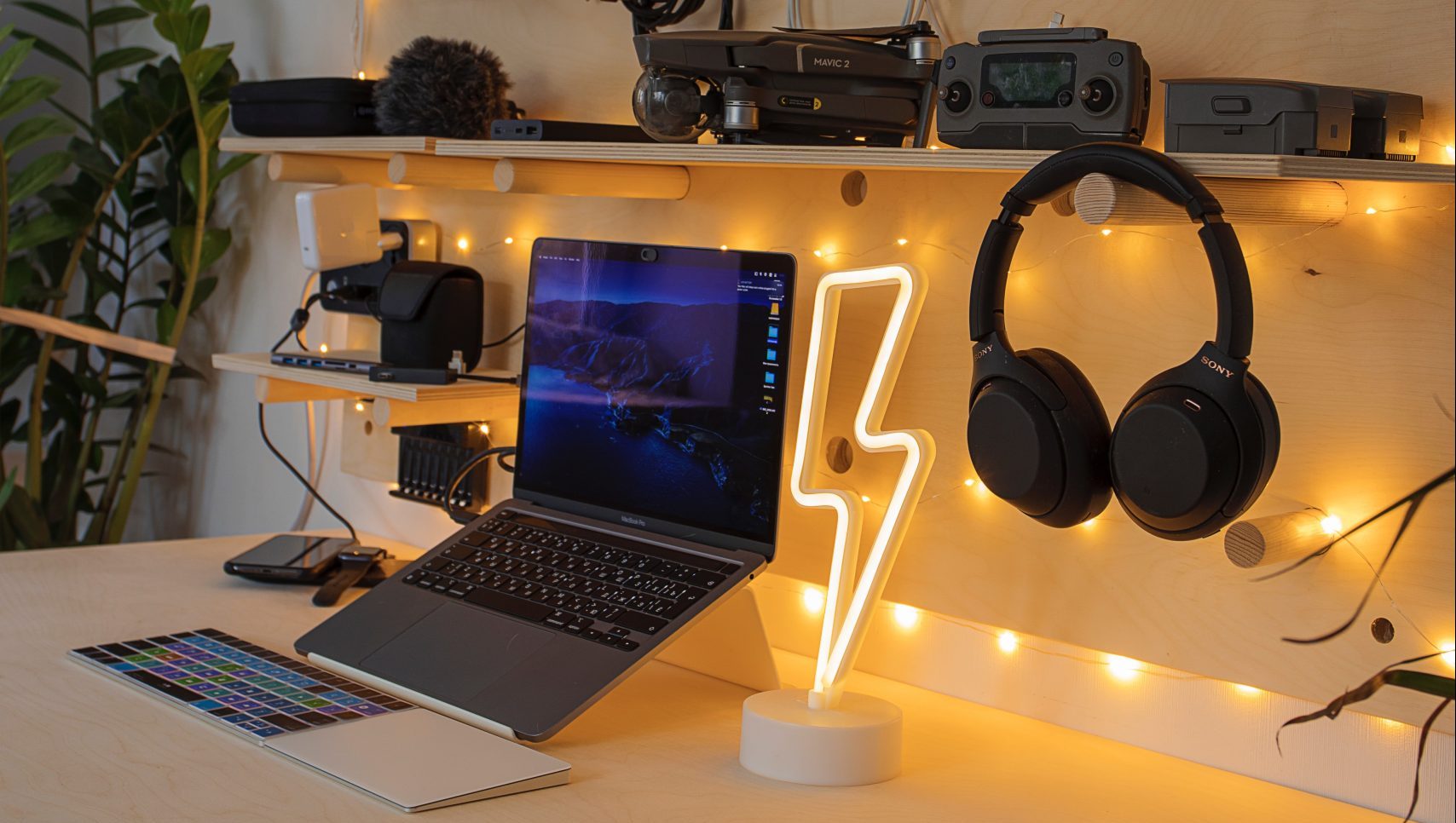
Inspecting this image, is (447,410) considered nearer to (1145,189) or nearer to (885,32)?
(885,32)

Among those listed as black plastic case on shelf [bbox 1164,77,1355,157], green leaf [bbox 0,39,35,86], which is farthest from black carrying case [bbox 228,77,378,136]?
black plastic case on shelf [bbox 1164,77,1355,157]

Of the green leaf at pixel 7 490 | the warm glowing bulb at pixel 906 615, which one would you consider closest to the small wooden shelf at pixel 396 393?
the warm glowing bulb at pixel 906 615

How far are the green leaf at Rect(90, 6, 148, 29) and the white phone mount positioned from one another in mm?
791

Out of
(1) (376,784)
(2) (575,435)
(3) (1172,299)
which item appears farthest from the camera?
(2) (575,435)

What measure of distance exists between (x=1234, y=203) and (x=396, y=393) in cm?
88

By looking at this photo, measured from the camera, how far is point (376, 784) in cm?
94

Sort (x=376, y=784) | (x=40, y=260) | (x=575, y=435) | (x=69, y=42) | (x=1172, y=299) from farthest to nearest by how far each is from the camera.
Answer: (x=69, y=42), (x=40, y=260), (x=575, y=435), (x=1172, y=299), (x=376, y=784)

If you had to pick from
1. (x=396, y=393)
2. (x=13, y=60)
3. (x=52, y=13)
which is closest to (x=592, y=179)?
(x=396, y=393)

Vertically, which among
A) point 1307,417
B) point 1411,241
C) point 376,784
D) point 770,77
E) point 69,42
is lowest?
point 376,784

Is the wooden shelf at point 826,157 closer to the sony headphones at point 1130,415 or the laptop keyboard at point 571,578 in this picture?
the sony headphones at point 1130,415

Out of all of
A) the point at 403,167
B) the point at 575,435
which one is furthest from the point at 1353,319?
the point at 403,167

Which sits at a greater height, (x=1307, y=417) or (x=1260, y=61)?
(x=1260, y=61)

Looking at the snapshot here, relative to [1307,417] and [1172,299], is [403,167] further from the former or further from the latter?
[1307,417]

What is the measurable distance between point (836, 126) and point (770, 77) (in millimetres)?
68
